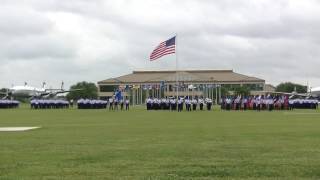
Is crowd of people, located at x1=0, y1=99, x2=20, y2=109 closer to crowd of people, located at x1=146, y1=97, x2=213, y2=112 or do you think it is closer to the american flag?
crowd of people, located at x1=146, y1=97, x2=213, y2=112

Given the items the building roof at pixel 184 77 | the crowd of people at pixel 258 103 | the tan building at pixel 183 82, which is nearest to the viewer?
the crowd of people at pixel 258 103

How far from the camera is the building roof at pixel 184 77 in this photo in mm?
159125

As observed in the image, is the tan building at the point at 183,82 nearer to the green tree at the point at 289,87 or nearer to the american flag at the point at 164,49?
the green tree at the point at 289,87

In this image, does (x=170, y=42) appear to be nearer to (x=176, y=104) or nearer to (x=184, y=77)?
(x=176, y=104)

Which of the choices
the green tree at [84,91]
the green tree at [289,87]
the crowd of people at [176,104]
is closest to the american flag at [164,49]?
the crowd of people at [176,104]

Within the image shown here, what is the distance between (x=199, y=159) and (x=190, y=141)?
4977mm

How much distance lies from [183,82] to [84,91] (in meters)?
30.8

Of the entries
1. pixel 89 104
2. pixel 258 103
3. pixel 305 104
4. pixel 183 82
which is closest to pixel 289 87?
pixel 183 82

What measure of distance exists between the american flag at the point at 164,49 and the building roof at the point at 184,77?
89479 millimetres

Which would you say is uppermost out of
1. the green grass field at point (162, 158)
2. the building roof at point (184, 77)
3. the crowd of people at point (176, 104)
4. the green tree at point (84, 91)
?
the building roof at point (184, 77)

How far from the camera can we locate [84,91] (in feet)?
536

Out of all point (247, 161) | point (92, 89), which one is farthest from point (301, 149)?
point (92, 89)

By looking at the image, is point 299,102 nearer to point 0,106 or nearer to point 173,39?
point 173,39

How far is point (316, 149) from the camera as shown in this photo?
15766 mm
